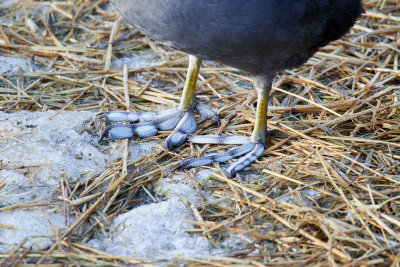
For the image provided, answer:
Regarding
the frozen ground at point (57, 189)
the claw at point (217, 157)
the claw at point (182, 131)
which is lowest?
the frozen ground at point (57, 189)

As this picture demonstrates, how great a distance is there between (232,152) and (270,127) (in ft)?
1.12

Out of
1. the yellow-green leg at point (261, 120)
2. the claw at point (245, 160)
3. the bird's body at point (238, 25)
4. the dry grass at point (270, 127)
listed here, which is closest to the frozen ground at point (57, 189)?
the dry grass at point (270, 127)

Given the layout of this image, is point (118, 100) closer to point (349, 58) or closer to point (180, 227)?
point (180, 227)

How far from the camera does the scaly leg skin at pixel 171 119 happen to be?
2688mm

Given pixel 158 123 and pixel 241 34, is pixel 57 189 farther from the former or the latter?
pixel 241 34

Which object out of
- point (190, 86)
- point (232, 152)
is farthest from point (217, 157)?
point (190, 86)

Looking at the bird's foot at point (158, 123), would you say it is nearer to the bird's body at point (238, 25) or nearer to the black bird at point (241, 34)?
the black bird at point (241, 34)

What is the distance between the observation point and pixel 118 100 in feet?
10.1

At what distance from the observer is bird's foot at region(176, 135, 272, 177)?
98.1 inches

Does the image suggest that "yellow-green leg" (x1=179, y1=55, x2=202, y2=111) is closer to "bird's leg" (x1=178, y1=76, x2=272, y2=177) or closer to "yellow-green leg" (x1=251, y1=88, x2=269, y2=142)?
"bird's leg" (x1=178, y1=76, x2=272, y2=177)

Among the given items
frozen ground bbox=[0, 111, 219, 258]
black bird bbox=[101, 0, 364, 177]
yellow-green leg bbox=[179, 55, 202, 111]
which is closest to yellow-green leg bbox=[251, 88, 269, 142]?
black bird bbox=[101, 0, 364, 177]

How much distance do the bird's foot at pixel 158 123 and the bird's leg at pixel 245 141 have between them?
0.10 m

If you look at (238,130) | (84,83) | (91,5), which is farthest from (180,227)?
(91,5)

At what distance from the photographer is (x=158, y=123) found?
2.84m
